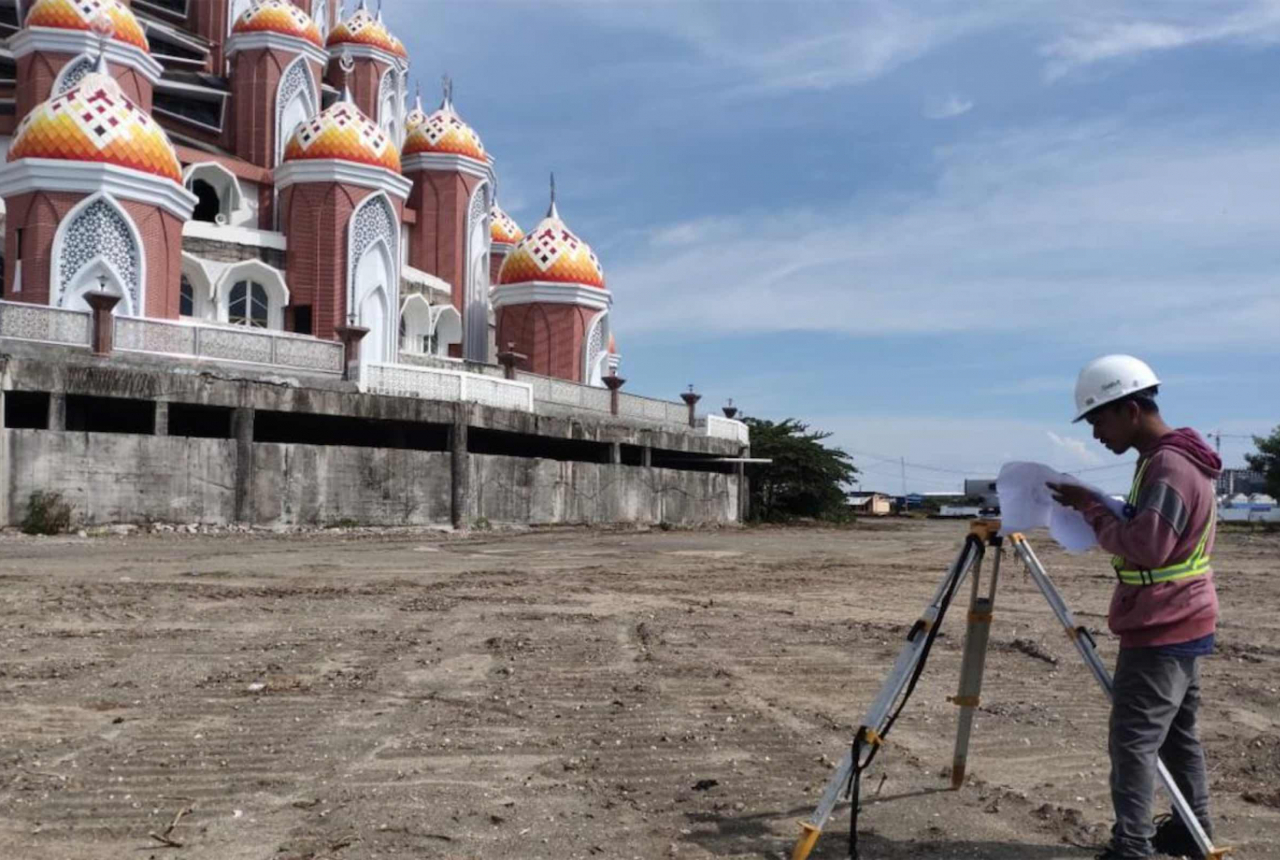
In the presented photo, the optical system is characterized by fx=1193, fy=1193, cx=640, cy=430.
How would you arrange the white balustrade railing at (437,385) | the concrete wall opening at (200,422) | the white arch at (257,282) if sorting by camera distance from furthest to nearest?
1. the white arch at (257,282)
2. the white balustrade railing at (437,385)
3. the concrete wall opening at (200,422)

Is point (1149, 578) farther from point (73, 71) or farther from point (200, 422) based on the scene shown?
point (73, 71)

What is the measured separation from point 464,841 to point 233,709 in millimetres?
2251

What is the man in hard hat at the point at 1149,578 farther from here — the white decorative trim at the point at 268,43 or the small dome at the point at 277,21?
the small dome at the point at 277,21

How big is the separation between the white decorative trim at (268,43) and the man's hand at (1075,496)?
3085 cm

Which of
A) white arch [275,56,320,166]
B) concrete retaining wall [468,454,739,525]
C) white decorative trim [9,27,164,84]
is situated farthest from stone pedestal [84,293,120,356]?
white arch [275,56,320,166]

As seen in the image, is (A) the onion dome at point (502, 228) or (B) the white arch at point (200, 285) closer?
(B) the white arch at point (200, 285)

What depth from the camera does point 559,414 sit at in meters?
24.5

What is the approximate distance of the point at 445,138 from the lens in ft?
111

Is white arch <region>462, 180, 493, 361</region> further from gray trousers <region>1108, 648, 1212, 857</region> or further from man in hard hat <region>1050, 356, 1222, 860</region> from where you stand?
gray trousers <region>1108, 648, 1212, 857</region>

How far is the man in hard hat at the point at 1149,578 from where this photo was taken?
143 inches

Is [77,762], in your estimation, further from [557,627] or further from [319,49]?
[319,49]

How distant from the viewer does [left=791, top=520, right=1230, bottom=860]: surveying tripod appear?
12.1 ft

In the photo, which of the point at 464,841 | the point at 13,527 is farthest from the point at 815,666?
the point at 13,527

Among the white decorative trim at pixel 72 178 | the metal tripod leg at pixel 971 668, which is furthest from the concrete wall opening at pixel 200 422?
the metal tripod leg at pixel 971 668
